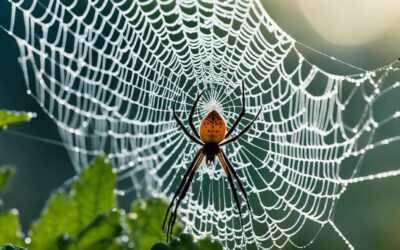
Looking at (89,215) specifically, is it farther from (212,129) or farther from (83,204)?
(212,129)

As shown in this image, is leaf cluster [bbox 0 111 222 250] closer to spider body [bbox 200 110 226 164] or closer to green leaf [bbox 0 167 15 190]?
green leaf [bbox 0 167 15 190]

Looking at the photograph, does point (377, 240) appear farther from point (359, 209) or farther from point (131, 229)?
point (131, 229)

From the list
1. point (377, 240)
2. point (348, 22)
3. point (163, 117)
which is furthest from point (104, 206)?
point (377, 240)

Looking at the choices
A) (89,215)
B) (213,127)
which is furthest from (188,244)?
(213,127)

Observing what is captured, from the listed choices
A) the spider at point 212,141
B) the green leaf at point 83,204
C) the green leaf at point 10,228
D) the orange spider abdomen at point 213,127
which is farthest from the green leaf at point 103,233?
the orange spider abdomen at point 213,127

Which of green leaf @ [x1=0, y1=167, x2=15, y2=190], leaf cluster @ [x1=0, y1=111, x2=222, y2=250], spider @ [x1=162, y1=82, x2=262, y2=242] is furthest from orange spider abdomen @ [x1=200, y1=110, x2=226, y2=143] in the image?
green leaf @ [x1=0, y1=167, x2=15, y2=190]

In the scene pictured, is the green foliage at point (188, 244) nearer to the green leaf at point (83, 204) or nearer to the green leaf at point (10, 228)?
the green leaf at point (83, 204)
